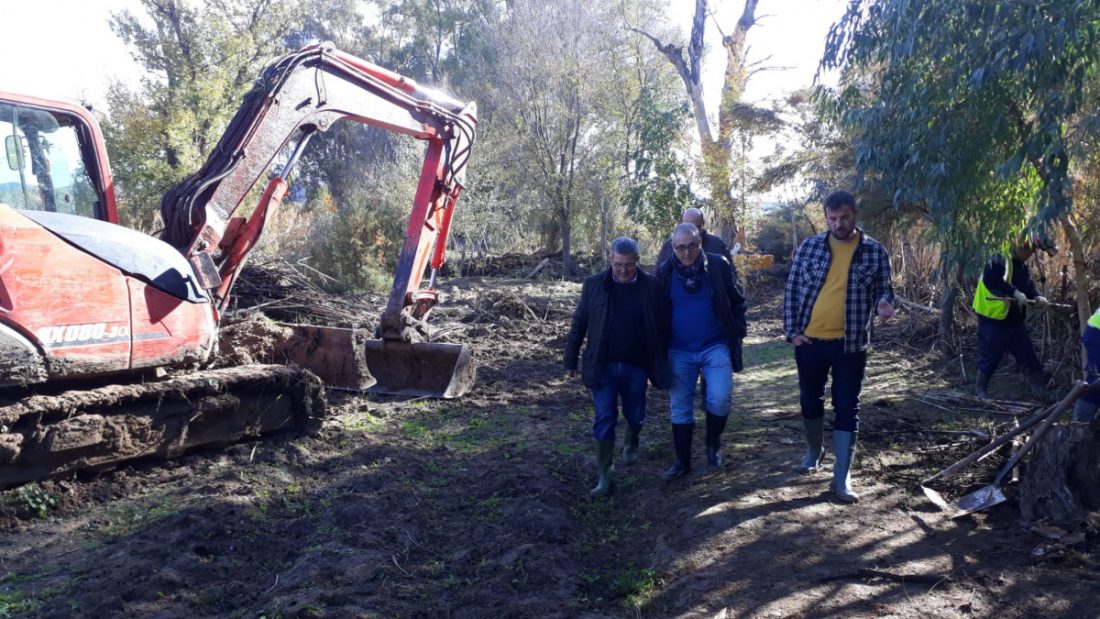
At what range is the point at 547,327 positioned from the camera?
13.9 m

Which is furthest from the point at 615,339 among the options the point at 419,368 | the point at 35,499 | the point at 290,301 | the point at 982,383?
the point at 290,301

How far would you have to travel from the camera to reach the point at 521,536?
4.85 meters

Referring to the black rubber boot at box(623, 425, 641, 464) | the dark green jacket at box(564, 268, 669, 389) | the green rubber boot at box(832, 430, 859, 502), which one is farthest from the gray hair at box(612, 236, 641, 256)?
the green rubber boot at box(832, 430, 859, 502)

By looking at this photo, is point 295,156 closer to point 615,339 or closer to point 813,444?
point 615,339

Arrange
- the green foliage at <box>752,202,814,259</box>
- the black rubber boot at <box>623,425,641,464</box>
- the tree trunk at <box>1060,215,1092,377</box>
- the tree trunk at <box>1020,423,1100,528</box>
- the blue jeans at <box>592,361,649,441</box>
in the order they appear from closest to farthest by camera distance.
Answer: the tree trunk at <box>1020,423,1100,528</box> < the blue jeans at <box>592,361,649,441</box> < the black rubber boot at <box>623,425,641,464</box> < the tree trunk at <box>1060,215,1092,377</box> < the green foliage at <box>752,202,814,259</box>

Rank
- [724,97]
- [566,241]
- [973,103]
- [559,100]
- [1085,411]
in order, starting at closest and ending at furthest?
[1085,411] → [973,103] → [724,97] → [559,100] → [566,241]

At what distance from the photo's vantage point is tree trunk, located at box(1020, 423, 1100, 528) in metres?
4.65

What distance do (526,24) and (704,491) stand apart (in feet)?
68.1

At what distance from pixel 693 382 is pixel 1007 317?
402cm

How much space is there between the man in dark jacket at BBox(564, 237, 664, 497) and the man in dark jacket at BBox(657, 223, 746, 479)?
147 millimetres

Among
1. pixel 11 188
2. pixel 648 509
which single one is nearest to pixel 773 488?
pixel 648 509

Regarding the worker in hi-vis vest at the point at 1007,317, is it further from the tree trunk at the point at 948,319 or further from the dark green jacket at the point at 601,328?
the dark green jacket at the point at 601,328

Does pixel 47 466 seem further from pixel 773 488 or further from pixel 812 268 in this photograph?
pixel 812 268

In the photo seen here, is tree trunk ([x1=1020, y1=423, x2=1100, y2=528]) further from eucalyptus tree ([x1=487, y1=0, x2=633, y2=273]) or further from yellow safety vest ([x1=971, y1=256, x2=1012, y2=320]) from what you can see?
eucalyptus tree ([x1=487, y1=0, x2=633, y2=273])
